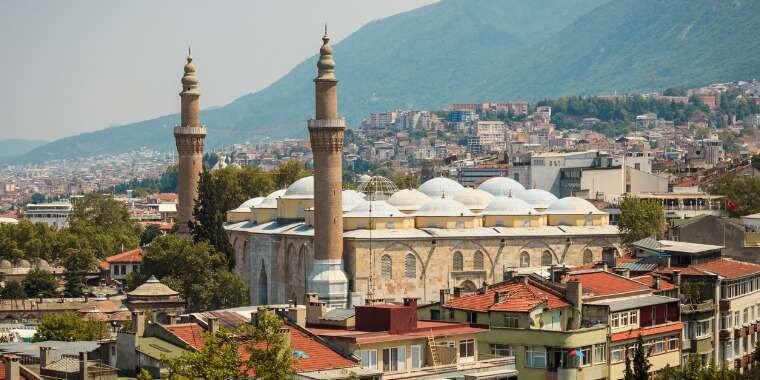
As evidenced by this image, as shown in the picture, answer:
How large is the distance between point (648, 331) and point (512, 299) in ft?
11.0

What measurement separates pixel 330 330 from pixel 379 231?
3019cm

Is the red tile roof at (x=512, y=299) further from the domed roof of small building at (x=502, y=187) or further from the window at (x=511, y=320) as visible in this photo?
the domed roof of small building at (x=502, y=187)

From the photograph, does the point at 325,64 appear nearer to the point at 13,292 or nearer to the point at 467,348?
the point at 13,292

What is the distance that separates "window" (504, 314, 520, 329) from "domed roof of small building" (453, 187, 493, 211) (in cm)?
3579

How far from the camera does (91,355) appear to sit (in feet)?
110

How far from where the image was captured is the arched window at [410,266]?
206 ft

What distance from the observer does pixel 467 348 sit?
3219 cm

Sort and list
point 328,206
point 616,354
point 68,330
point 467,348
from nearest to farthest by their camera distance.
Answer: point 467,348 → point 616,354 → point 68,330 → point 328,206

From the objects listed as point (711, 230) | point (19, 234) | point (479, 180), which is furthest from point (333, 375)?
point (479, 180)

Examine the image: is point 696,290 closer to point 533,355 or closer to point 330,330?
point 533,355

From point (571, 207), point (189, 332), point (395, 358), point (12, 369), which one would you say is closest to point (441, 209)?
point (571, 207)

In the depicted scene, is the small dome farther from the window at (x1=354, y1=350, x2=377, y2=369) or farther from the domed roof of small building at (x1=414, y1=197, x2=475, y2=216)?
the window at (x1=354, y1=350, x2=377, y2=369)

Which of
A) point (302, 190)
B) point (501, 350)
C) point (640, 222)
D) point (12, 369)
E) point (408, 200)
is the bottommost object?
point (501, 350)

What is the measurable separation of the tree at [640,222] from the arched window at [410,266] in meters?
8.47
